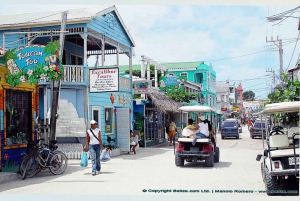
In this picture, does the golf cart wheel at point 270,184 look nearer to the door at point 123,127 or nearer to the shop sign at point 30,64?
the shop sign at point 30,64

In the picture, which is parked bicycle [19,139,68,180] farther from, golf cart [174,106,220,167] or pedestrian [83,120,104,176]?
golf cart [174,106,220,167]

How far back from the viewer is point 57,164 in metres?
11.4

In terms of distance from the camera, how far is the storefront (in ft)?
34.7

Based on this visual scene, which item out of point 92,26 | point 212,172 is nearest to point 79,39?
point 92,26

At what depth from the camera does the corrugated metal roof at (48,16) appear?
1631cm

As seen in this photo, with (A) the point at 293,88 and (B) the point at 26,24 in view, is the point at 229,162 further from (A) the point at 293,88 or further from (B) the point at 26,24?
(B) the point at 26,24

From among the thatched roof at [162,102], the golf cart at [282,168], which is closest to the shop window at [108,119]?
the thatched roof at [162,102]

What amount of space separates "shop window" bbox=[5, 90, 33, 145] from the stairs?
3.08 m

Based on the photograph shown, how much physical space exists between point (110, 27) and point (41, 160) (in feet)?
29.5

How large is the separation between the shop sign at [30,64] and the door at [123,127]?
26.2 feet

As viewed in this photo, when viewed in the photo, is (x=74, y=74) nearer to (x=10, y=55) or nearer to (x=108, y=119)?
(x=108, y=119)

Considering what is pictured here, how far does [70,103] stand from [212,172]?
281 inches

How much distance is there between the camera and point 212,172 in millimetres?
11500

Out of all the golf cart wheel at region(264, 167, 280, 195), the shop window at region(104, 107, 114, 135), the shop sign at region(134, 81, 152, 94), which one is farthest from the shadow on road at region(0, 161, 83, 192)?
the shop sign at region(134, 81, 152, 94)
